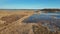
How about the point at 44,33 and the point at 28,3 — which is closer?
the point at 44,33

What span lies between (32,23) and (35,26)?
0.07 m

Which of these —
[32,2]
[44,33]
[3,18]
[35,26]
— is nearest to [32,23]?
[35,26]

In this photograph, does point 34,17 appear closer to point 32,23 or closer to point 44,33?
point 32,23

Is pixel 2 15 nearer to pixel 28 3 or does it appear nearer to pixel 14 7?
pixel 14 7

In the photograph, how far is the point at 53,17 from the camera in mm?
1571

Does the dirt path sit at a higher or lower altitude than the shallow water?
lower

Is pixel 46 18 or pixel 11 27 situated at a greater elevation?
pixel 46 18

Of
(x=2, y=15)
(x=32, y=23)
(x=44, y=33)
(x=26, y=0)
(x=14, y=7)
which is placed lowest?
(x=44, y=33)

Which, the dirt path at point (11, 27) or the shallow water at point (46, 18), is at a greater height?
the shallow water at point (46, 18)

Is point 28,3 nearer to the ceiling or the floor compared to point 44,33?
nearer to the ceiling

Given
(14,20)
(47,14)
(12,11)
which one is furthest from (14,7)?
(47,14)

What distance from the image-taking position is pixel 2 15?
167cm

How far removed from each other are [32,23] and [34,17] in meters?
0.11

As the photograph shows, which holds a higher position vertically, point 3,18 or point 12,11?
point 12,11
